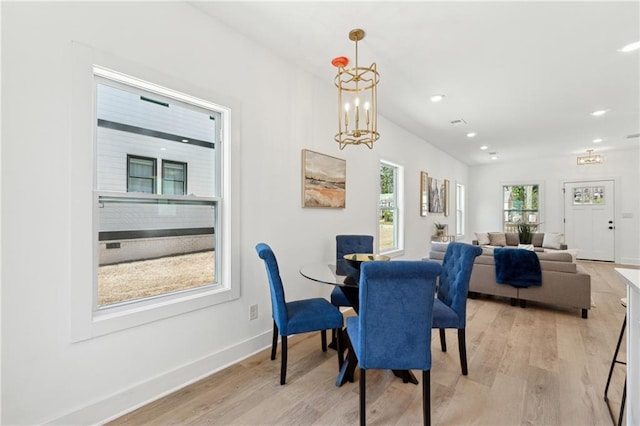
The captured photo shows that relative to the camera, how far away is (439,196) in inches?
260

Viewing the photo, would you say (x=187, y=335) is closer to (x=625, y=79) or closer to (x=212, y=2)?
(x=212, y=2)

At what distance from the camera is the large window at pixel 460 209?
824cm

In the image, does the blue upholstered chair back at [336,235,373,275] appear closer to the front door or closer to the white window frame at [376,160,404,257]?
the white window frame at [376,160,404,257]

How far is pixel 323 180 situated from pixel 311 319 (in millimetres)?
1665

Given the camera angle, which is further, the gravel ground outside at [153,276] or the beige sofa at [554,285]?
the beige sofa at [554,285]

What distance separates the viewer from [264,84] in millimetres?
2695

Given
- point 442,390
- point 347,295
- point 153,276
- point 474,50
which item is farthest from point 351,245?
→ point 474,50

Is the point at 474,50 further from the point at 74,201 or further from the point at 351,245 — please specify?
the point at 74,201

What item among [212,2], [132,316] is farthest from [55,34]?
[132,316]

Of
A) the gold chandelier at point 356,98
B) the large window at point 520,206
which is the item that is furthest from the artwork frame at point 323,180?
the large window at point 520,206

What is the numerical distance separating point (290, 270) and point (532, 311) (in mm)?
3195

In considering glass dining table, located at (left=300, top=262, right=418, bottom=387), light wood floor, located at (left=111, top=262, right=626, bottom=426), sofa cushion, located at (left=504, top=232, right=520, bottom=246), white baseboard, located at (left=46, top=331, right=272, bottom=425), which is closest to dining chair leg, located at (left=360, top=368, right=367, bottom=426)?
light wood floor, located at (left=111, top=262, right=626, bottom=426)

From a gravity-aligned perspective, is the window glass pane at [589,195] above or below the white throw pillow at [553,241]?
above

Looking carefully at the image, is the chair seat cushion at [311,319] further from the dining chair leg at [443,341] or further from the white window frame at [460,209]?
the white window frame at [460,209]
